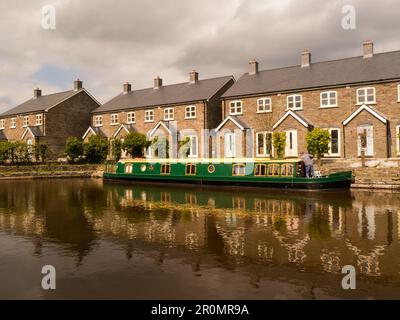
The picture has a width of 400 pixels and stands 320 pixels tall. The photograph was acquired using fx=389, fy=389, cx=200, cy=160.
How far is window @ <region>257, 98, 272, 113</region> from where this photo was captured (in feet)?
132

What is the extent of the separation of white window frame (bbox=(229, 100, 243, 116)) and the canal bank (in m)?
16.3

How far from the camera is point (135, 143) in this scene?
149 ft

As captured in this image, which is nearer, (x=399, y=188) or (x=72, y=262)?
(x=72, y=262)

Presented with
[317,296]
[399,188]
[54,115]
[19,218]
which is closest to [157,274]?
[317,296]

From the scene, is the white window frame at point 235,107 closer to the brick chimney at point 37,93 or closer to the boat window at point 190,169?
the boat window at point 190,169

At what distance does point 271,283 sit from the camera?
825 cm

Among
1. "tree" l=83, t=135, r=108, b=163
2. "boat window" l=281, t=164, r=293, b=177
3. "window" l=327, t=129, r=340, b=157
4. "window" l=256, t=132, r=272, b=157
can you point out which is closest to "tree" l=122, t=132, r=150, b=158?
"tree" l=83, t=135, r=108, b=163

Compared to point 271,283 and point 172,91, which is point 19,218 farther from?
point 172,91

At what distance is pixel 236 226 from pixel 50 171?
114 feet

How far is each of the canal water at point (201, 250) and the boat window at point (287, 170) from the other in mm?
6263

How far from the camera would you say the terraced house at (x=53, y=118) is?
55781mm

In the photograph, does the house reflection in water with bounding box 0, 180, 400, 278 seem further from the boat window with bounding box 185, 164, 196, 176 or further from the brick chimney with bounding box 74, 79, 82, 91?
the brick chimney with bounding box 74, 79, 82, 91

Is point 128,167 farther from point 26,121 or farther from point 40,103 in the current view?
point 40,103

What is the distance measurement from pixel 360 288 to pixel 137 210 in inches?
490
